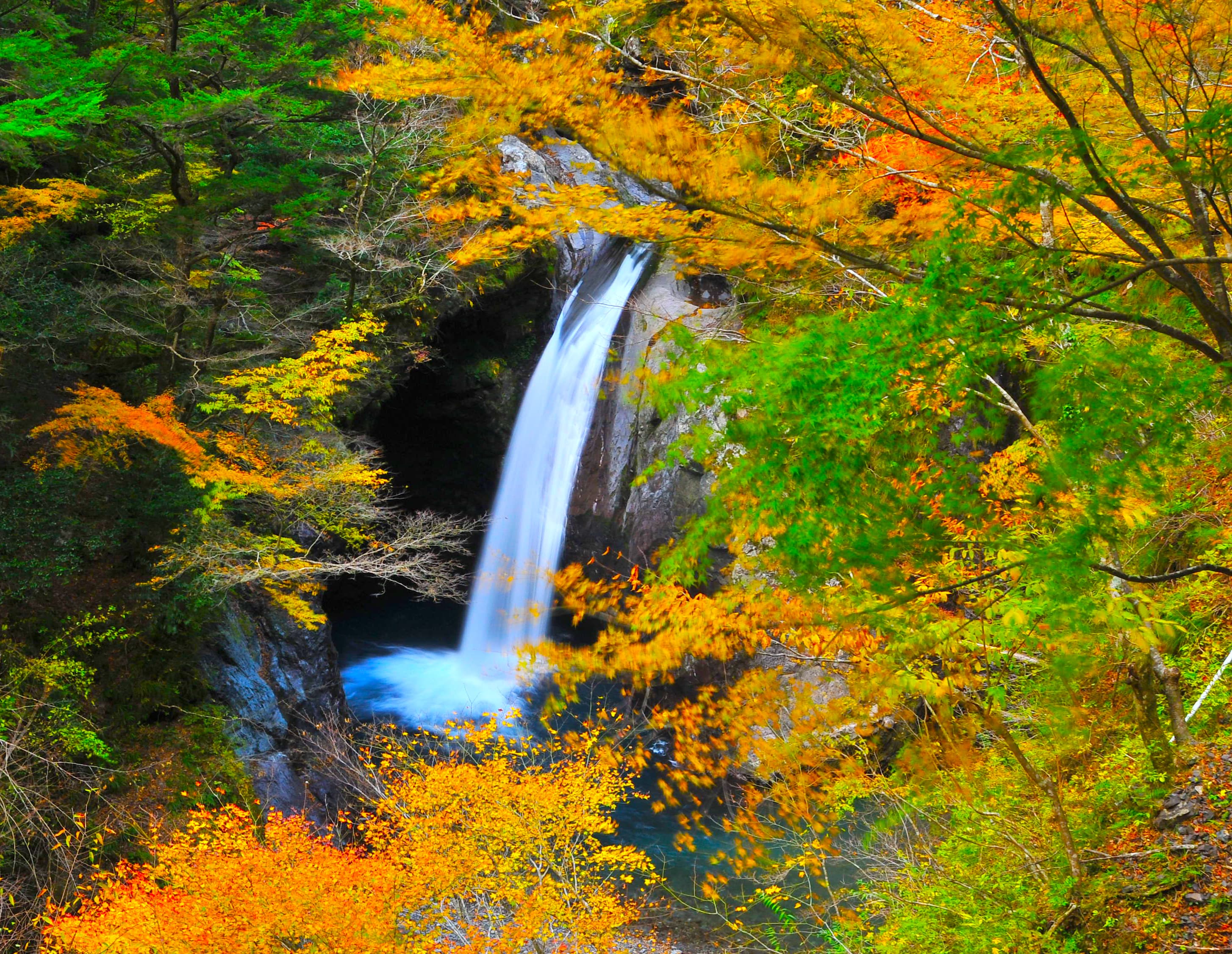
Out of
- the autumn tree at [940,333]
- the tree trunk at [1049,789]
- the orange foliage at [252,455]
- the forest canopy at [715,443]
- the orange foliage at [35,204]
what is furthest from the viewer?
the orange foliage at [35,204]

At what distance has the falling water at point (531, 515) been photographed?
16.2m

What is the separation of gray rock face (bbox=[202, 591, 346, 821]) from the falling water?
11.1 feet

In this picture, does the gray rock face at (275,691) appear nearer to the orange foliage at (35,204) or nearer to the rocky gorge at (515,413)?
the rocky gorge at (515,413)

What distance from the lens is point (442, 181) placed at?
8.96m

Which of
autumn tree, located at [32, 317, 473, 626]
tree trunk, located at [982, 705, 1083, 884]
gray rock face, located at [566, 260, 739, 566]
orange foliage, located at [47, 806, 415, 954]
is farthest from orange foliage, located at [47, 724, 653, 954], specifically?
gray rock face, located at [566, 260, 739, 566]

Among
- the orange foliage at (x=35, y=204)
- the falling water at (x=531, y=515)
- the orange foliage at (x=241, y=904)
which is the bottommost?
the orange foliage at (x=241, y=904)

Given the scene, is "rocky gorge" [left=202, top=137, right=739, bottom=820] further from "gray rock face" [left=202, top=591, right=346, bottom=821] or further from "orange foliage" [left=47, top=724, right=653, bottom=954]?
"orange foliage" [left=47, top=724, right=653, bottom=954]

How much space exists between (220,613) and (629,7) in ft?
32.0

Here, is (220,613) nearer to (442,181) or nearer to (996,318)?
(442,181)

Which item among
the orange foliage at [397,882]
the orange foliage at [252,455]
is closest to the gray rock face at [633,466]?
the orange foliage at [252,455]

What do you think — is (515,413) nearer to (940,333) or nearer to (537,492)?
(537,492)

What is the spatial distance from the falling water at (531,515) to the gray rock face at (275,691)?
339 centimetres

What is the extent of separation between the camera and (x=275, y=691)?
444 inches

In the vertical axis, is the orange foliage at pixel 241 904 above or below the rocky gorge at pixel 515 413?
below
